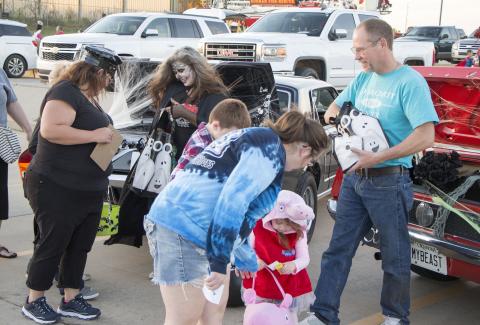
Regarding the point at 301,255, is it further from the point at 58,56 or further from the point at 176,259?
the point at 58,56

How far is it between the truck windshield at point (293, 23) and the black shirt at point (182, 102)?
8717mm

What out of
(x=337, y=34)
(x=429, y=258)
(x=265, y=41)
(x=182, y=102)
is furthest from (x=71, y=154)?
(x=337, y=34)

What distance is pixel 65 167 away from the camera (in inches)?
167

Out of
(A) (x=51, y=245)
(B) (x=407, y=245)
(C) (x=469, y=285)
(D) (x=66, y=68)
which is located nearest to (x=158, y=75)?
(D) (x=66, y=68)

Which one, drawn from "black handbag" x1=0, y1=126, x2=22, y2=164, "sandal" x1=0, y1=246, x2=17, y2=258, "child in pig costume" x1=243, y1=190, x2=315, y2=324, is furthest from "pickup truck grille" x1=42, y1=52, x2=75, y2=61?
"child in pig costume" x1=243, y1=190, x2=315, y2=324

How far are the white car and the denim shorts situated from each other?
66.1 ft

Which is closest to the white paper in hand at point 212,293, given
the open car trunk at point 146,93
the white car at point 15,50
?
the open car trunk at point 146,93

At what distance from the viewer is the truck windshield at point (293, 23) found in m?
13.5

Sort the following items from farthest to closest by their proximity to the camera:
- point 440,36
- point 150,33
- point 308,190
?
point 440,36 < point 150,33 < point 308,190

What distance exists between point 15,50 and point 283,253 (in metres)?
20.1

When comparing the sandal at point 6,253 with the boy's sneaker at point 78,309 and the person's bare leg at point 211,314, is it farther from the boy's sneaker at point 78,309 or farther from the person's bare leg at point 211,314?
the person's bare leg at point 211,314

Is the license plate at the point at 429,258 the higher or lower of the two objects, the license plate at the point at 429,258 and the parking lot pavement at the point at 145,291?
the higher

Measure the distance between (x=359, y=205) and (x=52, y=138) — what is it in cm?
200

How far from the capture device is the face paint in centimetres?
498
